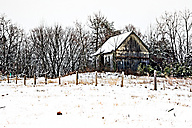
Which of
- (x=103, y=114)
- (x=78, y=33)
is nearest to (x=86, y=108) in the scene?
(x=103, y=114)

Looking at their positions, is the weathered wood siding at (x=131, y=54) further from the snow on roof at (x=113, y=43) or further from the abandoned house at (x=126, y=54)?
the snow on roof at (x=113, y=43)

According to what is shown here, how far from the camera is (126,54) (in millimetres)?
40219

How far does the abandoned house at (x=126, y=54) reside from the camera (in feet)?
130

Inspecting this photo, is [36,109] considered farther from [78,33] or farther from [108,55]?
[78,33]

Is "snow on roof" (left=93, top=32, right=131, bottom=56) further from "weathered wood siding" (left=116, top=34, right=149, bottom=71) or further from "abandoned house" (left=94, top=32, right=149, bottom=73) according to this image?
"weathered wood siding" (left=116, top=34, right=149, bottom=71)

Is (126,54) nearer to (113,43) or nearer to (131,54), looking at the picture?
(131,54)

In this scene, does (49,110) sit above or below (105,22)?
below

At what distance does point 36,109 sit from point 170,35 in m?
43.5

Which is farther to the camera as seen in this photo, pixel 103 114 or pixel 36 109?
pixel 36 109

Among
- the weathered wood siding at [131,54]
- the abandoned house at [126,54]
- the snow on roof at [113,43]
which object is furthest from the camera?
the snow on roof at [113,43]

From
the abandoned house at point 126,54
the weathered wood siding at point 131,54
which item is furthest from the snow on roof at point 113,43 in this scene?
the weathered wood siding at point 131,54

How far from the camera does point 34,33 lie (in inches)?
2031

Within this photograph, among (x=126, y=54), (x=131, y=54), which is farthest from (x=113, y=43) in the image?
(x=131, y=54)

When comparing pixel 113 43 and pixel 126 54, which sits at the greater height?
pixel 113 43
